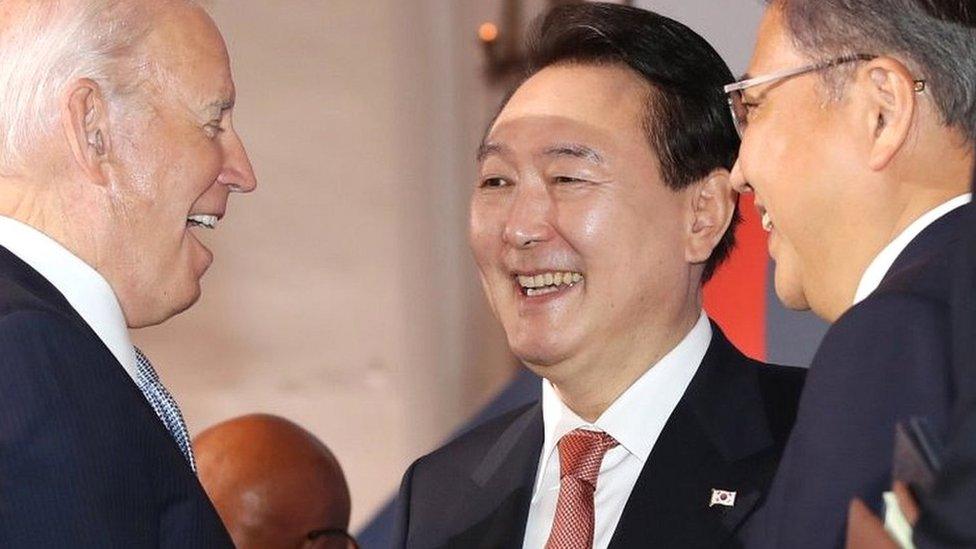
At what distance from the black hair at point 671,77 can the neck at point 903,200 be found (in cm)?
83

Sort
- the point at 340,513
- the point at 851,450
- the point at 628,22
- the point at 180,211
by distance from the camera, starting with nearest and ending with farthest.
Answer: the point at 851,450, the point at 180,211, the point at 628,22, the point at 340,513

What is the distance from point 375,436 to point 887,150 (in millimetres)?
2365

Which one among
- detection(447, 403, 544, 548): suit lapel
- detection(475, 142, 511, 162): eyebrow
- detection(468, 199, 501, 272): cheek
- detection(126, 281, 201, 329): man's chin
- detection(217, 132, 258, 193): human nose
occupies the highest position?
detection(475, 142, 511, 162): eyebrow

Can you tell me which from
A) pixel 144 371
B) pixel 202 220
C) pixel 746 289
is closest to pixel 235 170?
pixel 202 220

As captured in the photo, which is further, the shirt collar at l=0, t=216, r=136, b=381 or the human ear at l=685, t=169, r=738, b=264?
the human ear at l=685, t=169, r=738, b=264

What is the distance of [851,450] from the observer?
1.33 m

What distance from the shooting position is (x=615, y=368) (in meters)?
Answer: 2.43

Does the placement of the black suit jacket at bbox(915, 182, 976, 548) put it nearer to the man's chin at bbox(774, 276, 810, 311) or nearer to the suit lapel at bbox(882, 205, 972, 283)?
the suit lapel at bbox(882, 205, 972, 283)

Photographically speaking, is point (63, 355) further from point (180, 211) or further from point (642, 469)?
point (642, 469)

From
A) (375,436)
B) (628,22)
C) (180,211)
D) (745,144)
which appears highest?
(628,22)

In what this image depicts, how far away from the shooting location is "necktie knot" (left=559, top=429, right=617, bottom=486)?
2.36 m

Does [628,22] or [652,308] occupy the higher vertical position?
[628,22]

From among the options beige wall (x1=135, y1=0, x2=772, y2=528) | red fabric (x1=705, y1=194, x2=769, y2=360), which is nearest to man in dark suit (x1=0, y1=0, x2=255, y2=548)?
red fabric (x1=705, y1=194, x2=769, y2=360)

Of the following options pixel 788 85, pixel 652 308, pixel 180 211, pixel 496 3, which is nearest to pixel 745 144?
pixel 788 85
